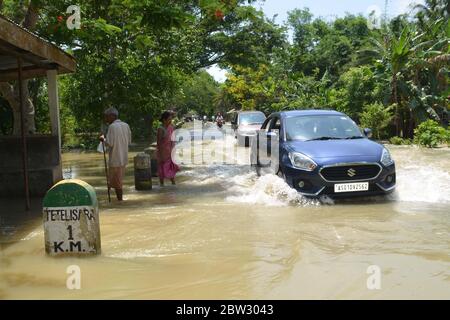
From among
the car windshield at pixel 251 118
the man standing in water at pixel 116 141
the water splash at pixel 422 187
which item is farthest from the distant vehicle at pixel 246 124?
the man standing in water at pixel 116 141

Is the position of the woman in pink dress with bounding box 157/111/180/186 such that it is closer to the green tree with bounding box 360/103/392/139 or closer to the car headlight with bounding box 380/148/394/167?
the car headlight with bounding box 380/148/394/167

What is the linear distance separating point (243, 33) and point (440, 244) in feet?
83.0

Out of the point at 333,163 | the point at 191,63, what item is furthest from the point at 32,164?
the point at 191,63

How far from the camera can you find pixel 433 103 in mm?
24500

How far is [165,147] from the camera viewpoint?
37.6 feet

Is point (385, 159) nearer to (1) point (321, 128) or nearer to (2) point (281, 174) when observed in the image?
(1) point (321, 128)

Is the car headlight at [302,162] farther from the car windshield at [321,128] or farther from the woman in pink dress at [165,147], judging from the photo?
the woman in pink dress at [165,147]

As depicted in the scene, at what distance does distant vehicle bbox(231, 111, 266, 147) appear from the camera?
22.5 m

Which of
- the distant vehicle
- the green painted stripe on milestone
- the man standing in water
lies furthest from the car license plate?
the distant vehicle

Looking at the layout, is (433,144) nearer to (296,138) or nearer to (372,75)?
(372,75)

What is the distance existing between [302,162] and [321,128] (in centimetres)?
149

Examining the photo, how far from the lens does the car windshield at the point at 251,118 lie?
2323 centimetres

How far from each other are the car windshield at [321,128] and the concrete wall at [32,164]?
476 centimetres
